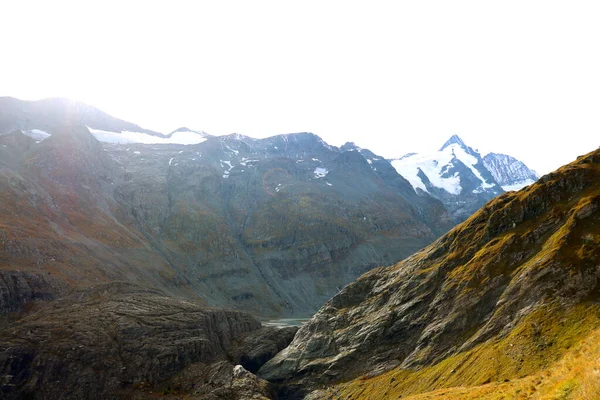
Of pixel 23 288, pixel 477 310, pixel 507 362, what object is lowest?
pixel 507 362

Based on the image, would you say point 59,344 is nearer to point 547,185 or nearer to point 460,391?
point 460,391

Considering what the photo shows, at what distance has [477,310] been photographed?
65.2 m

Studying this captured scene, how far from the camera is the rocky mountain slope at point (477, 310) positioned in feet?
171

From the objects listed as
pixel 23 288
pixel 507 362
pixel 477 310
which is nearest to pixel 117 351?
pixel 23 288

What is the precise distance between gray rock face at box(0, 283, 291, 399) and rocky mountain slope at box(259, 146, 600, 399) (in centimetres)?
1306

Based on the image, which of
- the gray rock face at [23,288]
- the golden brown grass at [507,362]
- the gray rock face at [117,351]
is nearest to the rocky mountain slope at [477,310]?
the golden brown grass at [507,362]

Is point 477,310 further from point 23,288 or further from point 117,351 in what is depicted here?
point 23,288

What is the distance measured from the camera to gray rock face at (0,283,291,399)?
7394 cm

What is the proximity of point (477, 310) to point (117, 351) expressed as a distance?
217 ft

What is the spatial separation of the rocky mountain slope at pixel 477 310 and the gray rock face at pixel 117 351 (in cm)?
1306

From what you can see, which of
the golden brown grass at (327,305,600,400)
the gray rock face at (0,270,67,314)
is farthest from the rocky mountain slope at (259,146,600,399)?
the gray rock face at (0,270,67,314)

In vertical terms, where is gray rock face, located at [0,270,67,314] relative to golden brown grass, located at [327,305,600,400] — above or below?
above

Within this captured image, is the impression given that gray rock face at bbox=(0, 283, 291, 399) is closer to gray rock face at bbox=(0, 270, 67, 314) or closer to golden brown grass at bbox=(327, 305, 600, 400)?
gray rock face at bbox=(0, 270, 67, 314)

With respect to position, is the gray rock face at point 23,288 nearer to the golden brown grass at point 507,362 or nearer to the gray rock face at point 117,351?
the gray rock face at point 117,351
